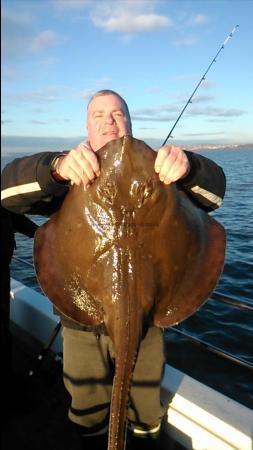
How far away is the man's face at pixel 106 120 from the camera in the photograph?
311 centimetres

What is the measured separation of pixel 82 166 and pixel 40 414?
2989mm

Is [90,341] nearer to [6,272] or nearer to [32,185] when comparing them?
[32,185]

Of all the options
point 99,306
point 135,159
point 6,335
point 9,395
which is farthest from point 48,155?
point 9,395

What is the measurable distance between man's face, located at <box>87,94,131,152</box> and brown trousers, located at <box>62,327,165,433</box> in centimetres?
143

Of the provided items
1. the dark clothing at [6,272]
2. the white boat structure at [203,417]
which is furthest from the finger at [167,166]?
the white boat structure at [203,417]

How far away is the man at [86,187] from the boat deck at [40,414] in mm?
823

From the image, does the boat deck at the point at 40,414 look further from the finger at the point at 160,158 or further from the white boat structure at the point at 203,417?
the finger at the point at 160,158

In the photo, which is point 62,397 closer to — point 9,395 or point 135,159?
point 9,395

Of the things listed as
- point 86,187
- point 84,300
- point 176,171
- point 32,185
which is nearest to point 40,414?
point 84,300

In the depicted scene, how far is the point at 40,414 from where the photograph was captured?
4121mm

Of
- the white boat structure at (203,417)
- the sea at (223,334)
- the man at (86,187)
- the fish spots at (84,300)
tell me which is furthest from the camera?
the sea at (223,334)

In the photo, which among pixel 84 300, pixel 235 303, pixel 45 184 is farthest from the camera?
pixel 235 303

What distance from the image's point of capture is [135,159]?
2166 mm

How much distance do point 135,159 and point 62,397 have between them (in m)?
3.11
